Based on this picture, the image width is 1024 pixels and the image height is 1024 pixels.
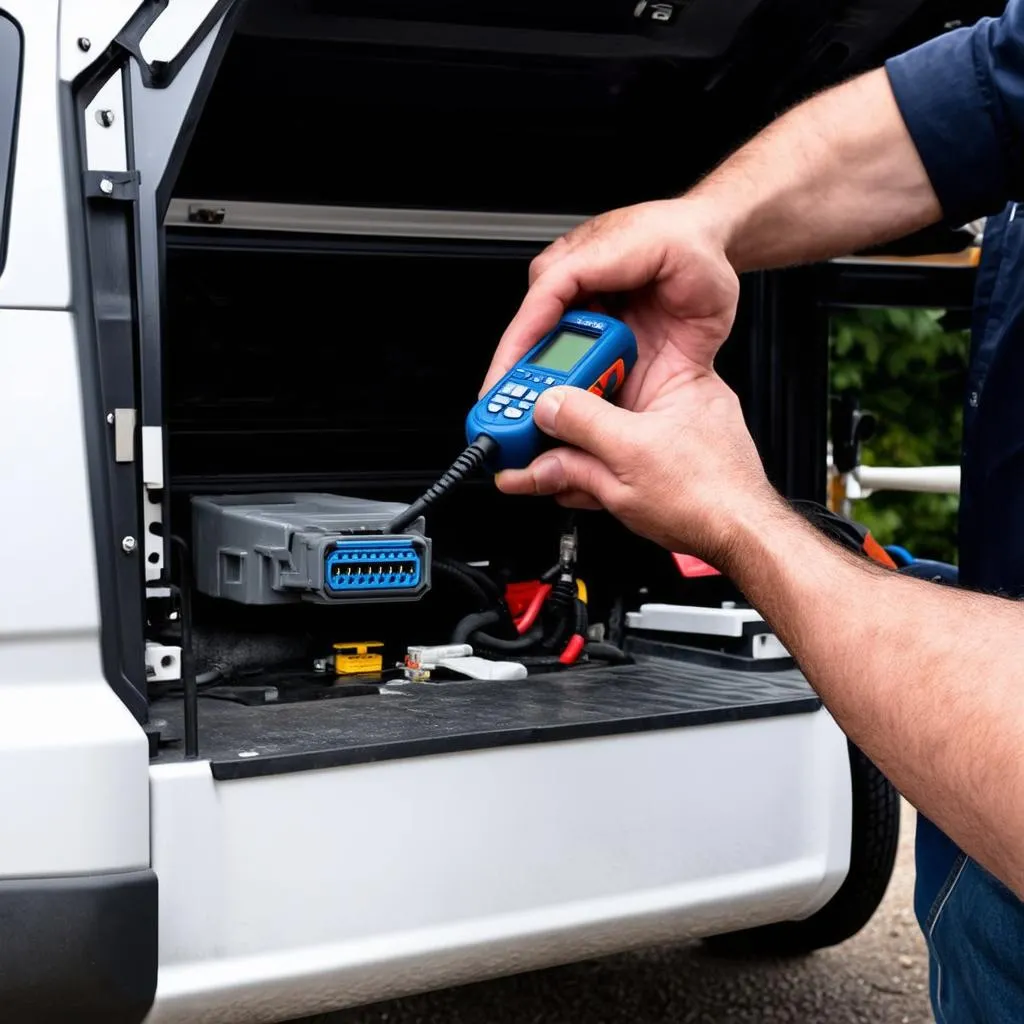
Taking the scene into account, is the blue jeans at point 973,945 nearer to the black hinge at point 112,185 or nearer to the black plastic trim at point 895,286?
the black hinge at point 112,185

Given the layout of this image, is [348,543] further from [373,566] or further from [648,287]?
[648,287]

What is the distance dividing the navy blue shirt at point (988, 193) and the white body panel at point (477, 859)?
1.72ft

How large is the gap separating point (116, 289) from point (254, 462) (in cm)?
106

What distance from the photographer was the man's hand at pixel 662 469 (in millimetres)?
1214

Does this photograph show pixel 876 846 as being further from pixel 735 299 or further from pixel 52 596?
pixel 52 596

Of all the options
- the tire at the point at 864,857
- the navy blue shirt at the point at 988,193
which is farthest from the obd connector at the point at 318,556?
the tire at the point at 864,857

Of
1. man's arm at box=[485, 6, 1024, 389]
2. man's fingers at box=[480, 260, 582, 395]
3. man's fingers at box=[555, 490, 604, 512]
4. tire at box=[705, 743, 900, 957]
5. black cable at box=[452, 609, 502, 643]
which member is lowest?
tire at box=[705, 743, 900, 957]

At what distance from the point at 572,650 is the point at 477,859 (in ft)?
2.45

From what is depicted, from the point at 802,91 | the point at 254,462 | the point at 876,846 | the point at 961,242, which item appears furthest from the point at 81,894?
the point at 961,242

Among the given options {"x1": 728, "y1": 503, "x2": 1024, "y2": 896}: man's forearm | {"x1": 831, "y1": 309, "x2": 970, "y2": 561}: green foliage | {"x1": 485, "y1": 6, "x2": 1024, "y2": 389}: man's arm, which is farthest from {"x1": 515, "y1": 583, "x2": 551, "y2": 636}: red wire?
{"x1": 831, "y1": 309, "x2": 970, "y2": 561}: green foliage

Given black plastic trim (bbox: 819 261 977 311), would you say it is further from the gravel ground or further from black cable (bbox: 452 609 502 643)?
the gravel ground

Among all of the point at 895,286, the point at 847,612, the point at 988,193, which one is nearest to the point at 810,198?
the point at 988,193

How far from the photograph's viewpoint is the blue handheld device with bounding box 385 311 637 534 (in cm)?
148

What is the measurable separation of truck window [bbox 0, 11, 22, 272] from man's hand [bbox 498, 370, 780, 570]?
2.07 ft
